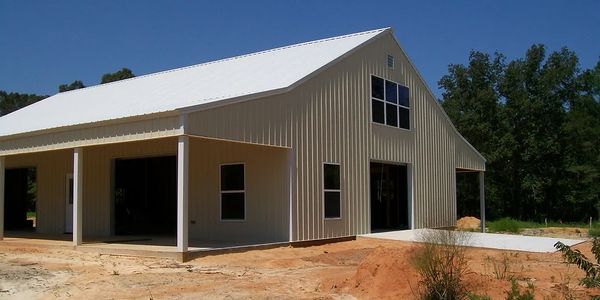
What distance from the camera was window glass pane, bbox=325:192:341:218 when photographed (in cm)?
1755

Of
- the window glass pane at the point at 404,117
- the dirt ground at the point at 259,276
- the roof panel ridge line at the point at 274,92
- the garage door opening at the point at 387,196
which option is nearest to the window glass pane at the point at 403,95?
the window glass pane at the point at 404,117

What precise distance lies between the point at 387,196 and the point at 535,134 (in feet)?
70.0

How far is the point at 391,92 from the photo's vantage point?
20844mm

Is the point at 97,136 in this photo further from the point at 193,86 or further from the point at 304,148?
the point at 304,148

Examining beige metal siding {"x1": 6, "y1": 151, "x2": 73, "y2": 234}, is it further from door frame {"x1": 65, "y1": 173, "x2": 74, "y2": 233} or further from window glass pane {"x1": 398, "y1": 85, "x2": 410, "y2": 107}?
window glass pane {"x1": 398, "y1": 85, "x2": 410, "y2": 107}

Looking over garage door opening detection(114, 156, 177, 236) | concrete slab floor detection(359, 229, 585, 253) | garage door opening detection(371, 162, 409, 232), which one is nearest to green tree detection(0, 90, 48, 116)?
garage door opening detection(114, 156, 177, 236)

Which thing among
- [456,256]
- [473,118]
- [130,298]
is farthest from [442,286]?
[473,118]

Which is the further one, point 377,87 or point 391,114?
point 391,114

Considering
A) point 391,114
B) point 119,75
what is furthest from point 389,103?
point 119,75

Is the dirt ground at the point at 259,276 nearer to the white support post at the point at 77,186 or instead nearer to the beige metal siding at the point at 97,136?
the white support post at the point at 77,186

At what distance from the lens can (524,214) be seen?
42406 mm

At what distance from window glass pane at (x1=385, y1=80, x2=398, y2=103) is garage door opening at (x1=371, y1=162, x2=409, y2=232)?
304 centimetres

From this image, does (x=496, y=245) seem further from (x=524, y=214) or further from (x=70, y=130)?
(x=524, y=214)

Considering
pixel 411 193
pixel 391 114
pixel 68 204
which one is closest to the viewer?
pixel 391 114
